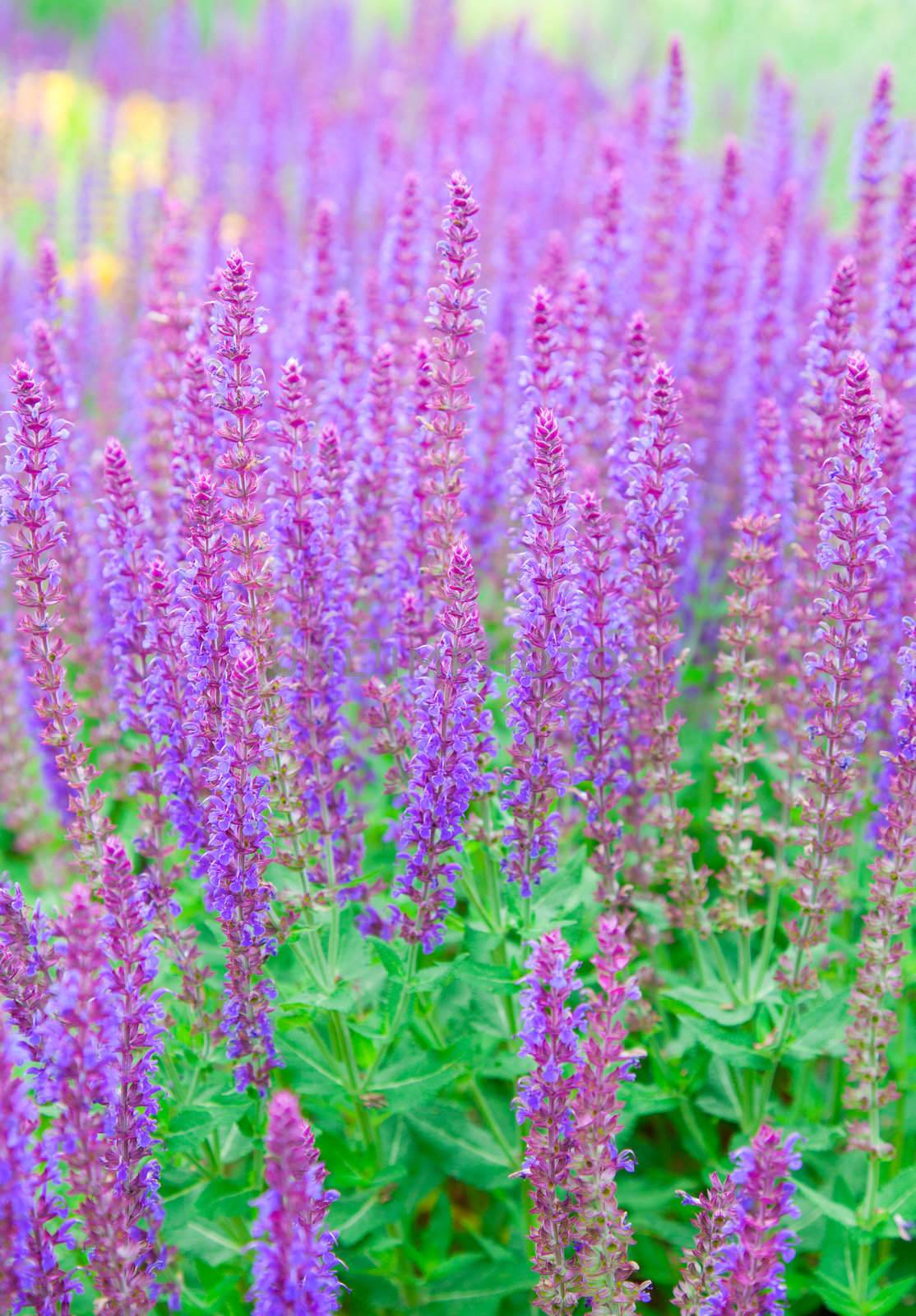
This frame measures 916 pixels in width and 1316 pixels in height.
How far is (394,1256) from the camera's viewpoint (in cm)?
388

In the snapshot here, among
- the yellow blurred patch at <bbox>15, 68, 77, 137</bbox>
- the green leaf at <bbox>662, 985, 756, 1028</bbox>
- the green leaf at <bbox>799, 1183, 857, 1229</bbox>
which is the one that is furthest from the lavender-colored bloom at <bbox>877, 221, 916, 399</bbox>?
the yellow blurred patch at <bbox>15, 68, 77, 137</bbox>

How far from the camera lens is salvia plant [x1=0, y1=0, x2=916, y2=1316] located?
283 centimetres

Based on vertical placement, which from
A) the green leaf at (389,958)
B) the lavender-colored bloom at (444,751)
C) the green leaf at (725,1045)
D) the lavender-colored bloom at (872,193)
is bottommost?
the green leaf at (725,1045)

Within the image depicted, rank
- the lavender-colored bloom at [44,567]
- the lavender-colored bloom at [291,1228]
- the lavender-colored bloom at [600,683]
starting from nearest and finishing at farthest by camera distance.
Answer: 1. the lavender-colored bloom at [291,1228]
2. the lavender-colored bloom at [44,567]
3. the lavender-colored bloom at [600,683]

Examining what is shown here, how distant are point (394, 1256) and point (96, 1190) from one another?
1.62m

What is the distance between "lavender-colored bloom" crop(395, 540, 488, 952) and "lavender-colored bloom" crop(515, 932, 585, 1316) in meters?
0.51

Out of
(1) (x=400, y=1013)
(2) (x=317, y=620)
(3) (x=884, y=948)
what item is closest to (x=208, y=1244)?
(1) (x=400, y=1013)

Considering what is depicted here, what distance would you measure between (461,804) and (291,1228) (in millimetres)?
1170

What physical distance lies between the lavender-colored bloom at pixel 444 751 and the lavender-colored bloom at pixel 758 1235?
104 cm

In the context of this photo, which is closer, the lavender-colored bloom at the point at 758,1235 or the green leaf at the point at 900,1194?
the lavender-colored bloom at the point at 758,1235

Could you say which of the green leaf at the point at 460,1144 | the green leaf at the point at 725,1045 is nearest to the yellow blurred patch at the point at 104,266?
the green leaf at the point at 460,1144

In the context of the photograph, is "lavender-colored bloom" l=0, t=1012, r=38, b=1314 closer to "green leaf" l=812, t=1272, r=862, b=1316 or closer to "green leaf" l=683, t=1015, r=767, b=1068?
"green leaf" l=683, t=1015, r=767, b=1068

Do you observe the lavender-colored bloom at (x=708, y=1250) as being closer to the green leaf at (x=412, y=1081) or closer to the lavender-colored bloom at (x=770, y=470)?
the green leaf at (x=412, y=1081)

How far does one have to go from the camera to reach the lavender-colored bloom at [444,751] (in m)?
2.98
